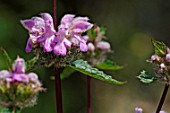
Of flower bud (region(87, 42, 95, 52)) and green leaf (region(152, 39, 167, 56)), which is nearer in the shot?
green leaf (region(152, 39, 167, 56))

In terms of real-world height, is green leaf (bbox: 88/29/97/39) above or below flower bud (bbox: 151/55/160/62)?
above

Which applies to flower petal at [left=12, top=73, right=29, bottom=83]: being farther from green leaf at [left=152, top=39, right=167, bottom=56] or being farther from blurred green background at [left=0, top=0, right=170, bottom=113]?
blurred green background at [left=0, top=0, right=170, bottom=113]

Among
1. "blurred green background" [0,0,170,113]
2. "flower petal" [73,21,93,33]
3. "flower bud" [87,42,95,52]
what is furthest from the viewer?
"blurred green background" [0,0,170,113]

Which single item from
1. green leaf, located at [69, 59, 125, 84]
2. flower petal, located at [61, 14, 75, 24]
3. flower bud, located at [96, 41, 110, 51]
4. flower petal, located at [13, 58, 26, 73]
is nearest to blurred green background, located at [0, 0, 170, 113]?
flower bud, located at [96, 41, 110, 51]

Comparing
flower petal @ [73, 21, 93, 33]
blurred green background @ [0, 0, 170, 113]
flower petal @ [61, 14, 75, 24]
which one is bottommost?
blurred green background @ [0, 0, 170, 113]

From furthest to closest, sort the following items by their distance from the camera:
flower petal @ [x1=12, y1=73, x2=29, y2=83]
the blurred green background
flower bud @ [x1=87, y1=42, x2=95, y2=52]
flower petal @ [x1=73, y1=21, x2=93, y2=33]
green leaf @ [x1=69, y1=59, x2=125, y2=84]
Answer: the blurred green background → flower bud @ [x1=87, y1=42, x2=95, y2=52] → flower petal @ [x1=73, y1=21, x2=93, y2=33] → green leaf @ [x1=69, y1=59, x2=125, y2=84] → flower petal @ [x1=12, y1=73, x2=29, y2=83]

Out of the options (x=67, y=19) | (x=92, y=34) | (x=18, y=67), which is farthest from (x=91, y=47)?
(x=18, y=67)

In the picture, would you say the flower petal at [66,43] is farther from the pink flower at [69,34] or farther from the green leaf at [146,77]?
the green leaf at [146,77]

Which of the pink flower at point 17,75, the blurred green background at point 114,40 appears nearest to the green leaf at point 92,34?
the pink flower at point 17,75

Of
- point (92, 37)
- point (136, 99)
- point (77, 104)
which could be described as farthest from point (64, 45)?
point (136, 99)
